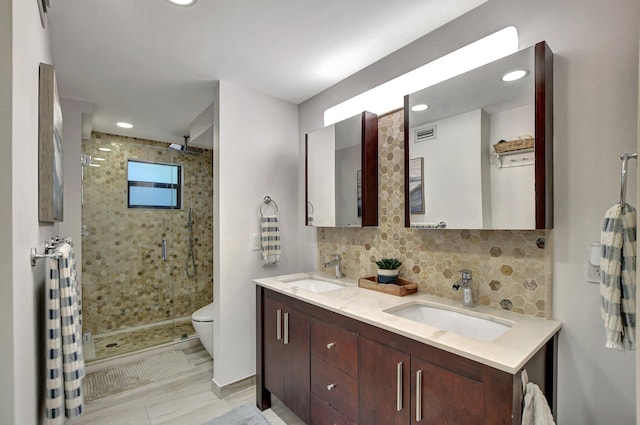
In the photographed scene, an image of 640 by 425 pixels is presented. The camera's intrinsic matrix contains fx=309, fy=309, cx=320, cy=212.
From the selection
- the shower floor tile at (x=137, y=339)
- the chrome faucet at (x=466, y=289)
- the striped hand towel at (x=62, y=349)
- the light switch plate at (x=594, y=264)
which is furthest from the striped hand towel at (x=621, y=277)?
the shower floor tile at (x=137, y=339)

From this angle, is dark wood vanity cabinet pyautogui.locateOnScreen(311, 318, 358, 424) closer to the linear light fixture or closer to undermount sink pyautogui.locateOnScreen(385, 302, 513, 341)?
undermount sink pyautogui.locateOnScreen(385, 302, 513, 341)

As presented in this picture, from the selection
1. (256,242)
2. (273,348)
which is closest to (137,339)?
(256,242)

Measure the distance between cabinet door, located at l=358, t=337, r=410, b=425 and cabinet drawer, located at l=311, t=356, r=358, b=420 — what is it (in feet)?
0.18

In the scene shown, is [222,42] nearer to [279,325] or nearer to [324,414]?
[279,325]

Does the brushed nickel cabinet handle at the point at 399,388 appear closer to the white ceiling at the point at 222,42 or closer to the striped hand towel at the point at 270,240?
the striped hand towel at the point at 270,240

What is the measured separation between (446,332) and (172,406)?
82.4 inches

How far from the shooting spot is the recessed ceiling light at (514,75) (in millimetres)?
1359

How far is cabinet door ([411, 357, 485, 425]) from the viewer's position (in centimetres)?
107

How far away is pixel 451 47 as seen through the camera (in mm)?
1708

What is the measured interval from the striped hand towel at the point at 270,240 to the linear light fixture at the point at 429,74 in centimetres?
94

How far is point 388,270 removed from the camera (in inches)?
76.3
